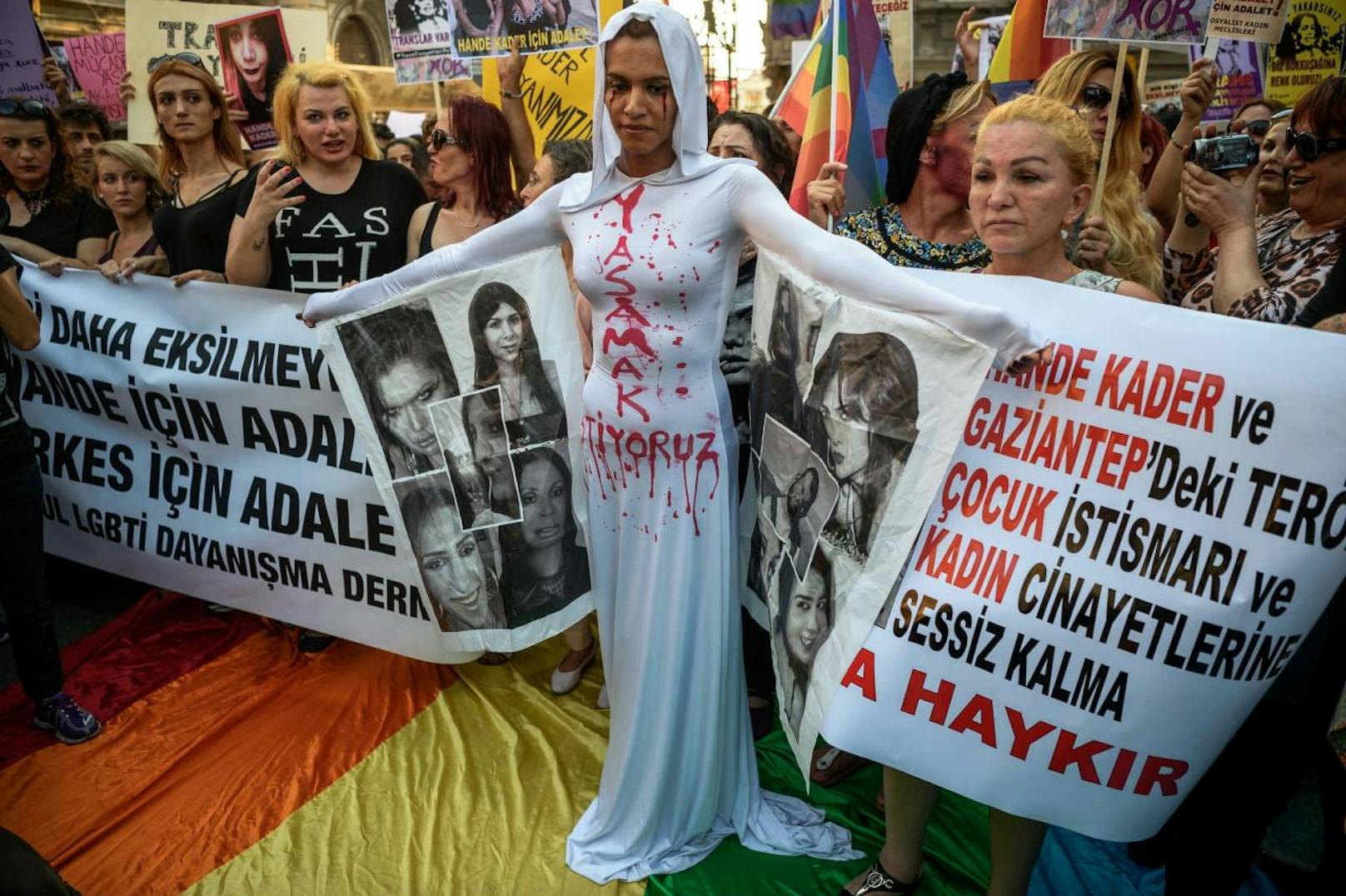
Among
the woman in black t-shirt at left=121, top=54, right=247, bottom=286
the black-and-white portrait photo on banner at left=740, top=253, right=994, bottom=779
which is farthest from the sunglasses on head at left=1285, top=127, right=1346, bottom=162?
the woman in black t-shirt at left=121, top=54, right=247, bottom=286

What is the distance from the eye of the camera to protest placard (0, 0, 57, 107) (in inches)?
194

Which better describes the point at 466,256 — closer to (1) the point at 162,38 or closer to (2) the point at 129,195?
(2) the point at 129,195

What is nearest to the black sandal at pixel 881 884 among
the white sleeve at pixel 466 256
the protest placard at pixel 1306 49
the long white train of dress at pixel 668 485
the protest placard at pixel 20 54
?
the long white train of dress at pixel 668 485

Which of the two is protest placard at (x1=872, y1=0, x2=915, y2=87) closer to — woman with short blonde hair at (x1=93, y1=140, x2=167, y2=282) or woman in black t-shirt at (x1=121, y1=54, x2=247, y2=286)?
woman in black t-shirt at (x1=121, y1=54, x2=247, y2=286)

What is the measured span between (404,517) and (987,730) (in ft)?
5.80

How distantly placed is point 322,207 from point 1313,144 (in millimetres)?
3148

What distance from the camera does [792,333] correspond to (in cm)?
227

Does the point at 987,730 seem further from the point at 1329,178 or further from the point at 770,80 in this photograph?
the point at 770,80

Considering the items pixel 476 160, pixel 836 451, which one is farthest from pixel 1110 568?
pixel 476 160

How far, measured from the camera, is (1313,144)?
237cm

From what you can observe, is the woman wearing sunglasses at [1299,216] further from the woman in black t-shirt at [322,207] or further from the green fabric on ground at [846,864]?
the woman in black t-shirt at [322,207]

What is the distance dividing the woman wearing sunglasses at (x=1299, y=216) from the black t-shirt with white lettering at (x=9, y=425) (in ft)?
11.5

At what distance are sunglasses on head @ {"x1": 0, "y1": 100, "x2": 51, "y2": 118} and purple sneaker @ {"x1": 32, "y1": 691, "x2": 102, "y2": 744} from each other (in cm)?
257

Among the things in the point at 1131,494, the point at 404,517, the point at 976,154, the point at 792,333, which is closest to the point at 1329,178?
the point at 976,154
